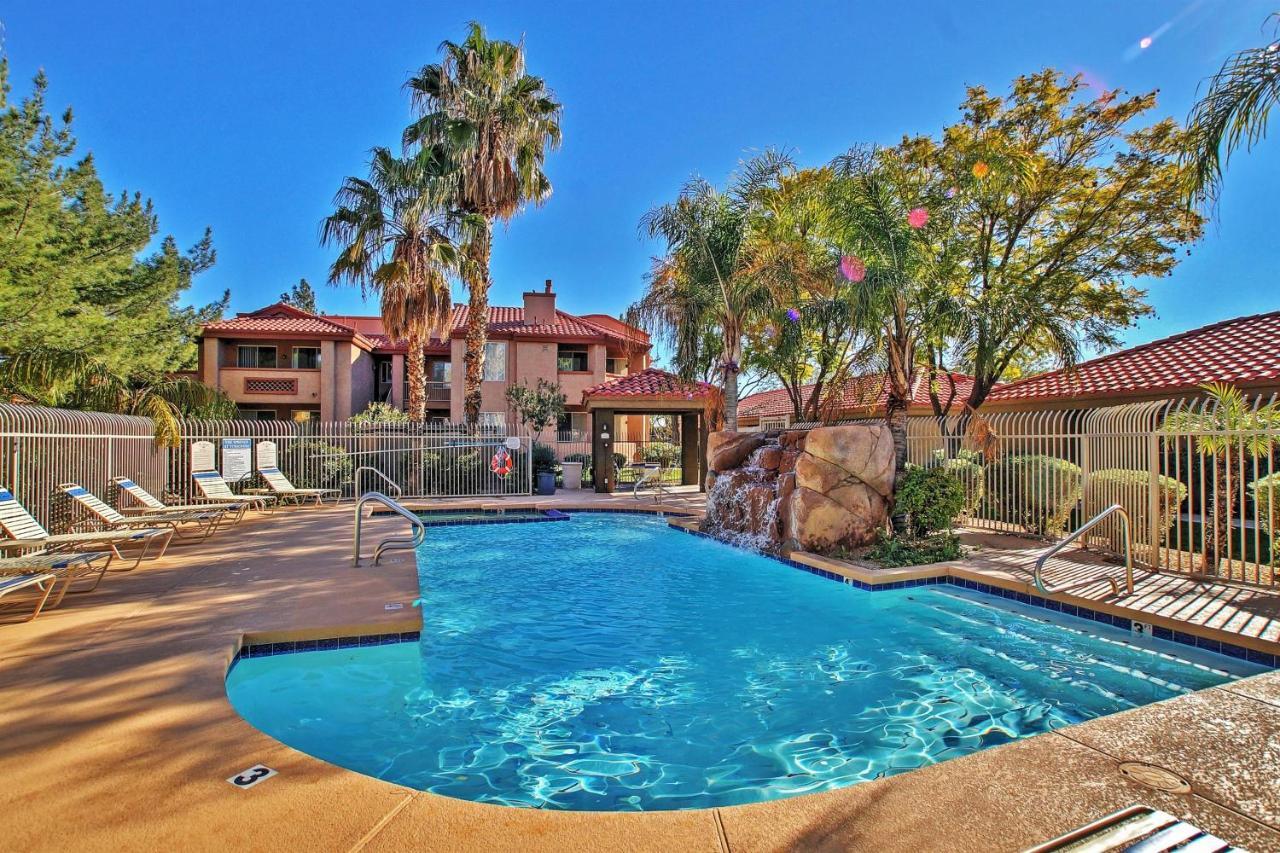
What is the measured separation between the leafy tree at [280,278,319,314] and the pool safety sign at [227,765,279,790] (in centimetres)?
7482

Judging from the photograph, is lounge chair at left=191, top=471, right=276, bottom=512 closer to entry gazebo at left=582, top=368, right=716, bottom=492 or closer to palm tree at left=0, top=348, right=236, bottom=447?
palm tree at left=0, top=348, right=236, bottom=447

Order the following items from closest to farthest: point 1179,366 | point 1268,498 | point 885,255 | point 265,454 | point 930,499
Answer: point 1268,498
point 930,499
point 885,255
point 1179,366
point 265,454

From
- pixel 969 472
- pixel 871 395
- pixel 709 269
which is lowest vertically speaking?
pixel 969 472

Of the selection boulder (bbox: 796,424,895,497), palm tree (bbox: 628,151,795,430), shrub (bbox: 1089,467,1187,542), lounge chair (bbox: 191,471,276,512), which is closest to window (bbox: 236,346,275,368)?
lounge chair (bbox: 191,471,276,512)

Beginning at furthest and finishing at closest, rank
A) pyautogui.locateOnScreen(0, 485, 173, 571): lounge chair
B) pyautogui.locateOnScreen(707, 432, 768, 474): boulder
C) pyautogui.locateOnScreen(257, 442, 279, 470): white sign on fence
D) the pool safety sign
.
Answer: pyautogui.locateOnScreen(257, 442, 279, 470): white sign on fence
pyautogui.locateOnScreen(707, 432, 768, 474): boulder
pyautogui.locateOnScreen(0, 485, 173, 571): lounge chair
the pool safety sign

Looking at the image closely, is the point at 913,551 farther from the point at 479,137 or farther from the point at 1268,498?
the point at 479,137

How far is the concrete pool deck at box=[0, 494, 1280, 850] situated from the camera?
7.24 ft

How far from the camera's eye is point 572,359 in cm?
2900

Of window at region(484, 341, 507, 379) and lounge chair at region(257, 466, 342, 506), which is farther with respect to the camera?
window at region(484, 341, 507, 379)

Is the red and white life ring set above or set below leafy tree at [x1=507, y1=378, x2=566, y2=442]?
below

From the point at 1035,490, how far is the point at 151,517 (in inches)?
542

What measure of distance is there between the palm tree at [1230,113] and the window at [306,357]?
30.0 m

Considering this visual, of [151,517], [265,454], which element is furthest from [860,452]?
[265,454]

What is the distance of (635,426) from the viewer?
106ft
